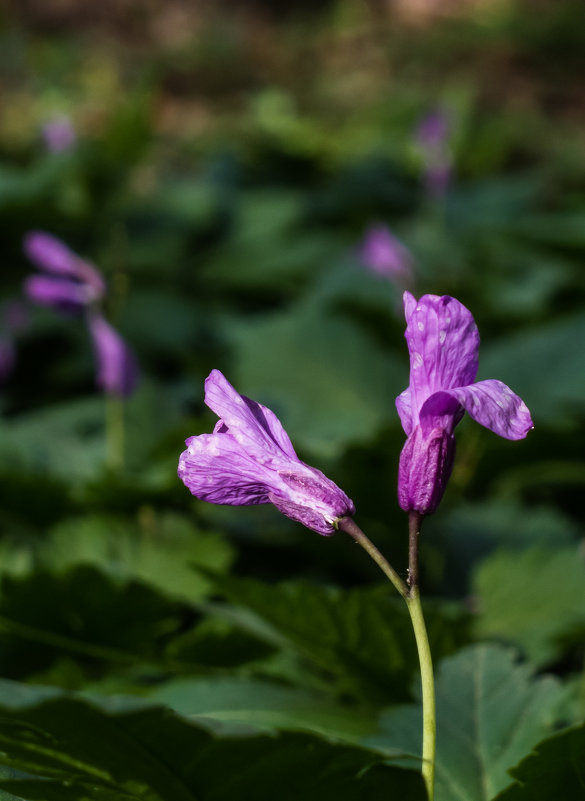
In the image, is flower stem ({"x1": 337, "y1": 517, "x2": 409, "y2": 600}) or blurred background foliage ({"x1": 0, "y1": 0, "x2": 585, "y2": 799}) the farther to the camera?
blurred background foliage ({"x1": 0, "y1": 0, "x2": 585, "y2": 799})

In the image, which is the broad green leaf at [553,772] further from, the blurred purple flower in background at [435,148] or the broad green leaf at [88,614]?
the blurred purple flower in background at [435,148]

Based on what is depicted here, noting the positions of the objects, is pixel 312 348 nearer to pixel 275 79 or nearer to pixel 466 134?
pixel 466 134

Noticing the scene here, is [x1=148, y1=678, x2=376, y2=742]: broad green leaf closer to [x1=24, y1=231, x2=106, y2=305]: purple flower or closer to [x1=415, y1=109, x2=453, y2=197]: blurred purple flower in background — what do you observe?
[x1=24, y1=231, x2=106, y2=305]: purple flower

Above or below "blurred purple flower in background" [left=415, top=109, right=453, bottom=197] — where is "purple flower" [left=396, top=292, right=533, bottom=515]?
below

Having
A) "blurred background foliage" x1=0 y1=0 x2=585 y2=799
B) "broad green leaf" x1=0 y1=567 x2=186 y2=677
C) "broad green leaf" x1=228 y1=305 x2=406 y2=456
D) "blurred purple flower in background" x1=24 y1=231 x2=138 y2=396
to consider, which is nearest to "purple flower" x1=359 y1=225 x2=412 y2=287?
"blurred background foliage" x1=0 y1=0 x2=585 y2=799

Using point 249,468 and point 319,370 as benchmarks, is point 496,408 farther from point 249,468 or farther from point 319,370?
point 319,370

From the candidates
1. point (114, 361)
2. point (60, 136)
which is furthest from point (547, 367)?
point (60, 136)
